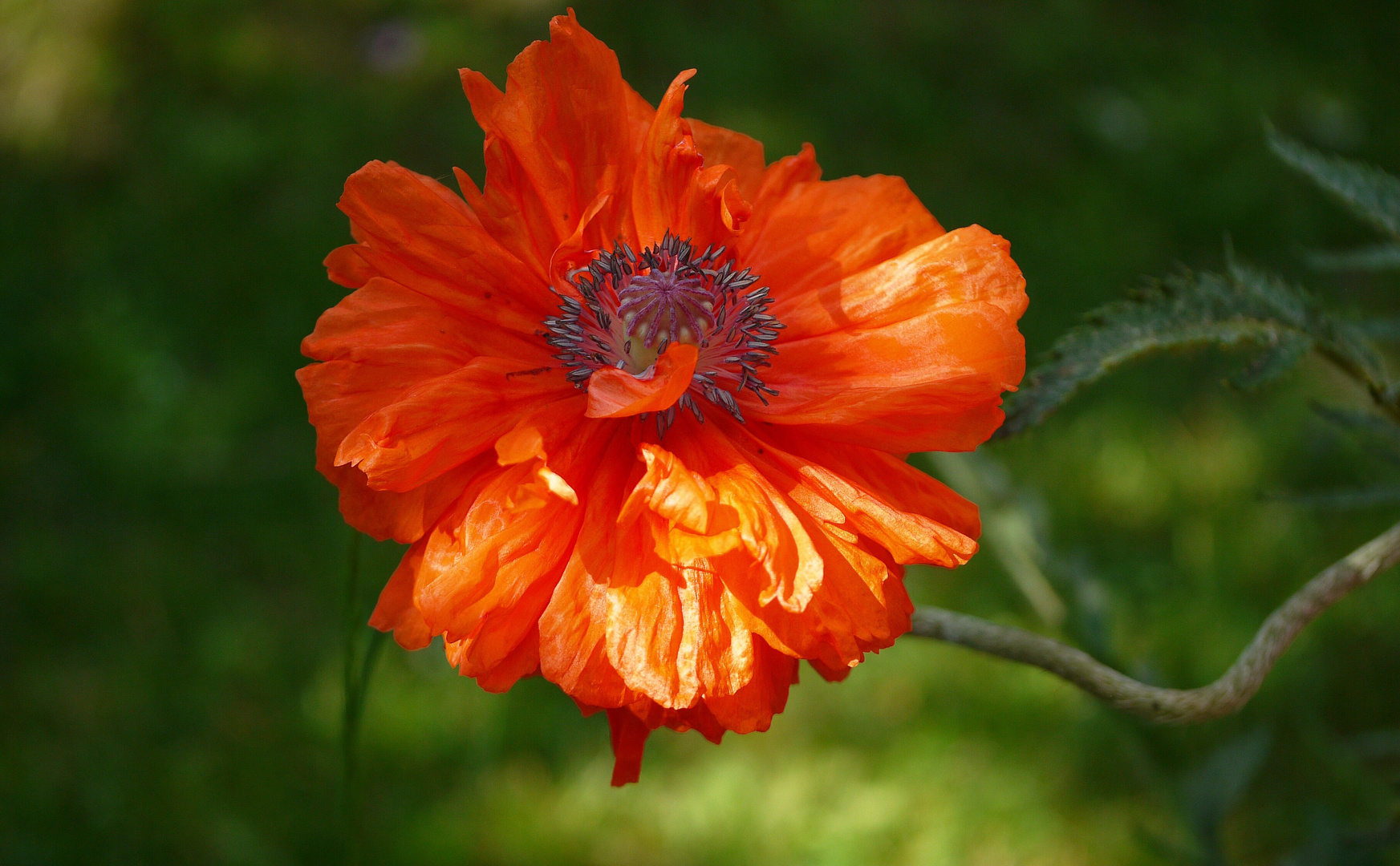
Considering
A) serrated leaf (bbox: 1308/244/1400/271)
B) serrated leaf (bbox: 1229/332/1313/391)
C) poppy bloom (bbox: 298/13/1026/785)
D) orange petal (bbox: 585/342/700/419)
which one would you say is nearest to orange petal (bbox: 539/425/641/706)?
poppy bloom (bbox: 298/13/1026/785)

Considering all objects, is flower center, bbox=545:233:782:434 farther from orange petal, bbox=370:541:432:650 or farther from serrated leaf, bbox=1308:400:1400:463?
serrated leaf, bbox=1308:400:1400:463

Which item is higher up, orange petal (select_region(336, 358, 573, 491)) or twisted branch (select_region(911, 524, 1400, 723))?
orange petal (select_region(336, 358, 573, 491))

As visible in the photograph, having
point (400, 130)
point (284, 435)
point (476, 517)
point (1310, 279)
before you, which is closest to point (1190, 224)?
point (1310, 279)

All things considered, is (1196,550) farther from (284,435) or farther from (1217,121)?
(284,435)

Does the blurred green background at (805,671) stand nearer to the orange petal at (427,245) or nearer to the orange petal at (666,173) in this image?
the orange petal at (666,173)

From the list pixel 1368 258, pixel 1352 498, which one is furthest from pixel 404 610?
pixel 1368 258

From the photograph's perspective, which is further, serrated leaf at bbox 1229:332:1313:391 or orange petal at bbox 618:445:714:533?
serrated leaf at bbox 1229:332:1313:391
